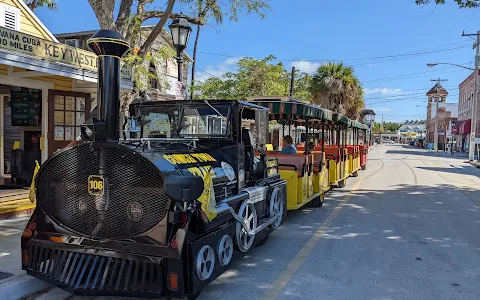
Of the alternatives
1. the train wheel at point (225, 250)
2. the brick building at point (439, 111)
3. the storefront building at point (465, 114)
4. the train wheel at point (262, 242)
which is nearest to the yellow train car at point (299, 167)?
the train wheel at point (262, 242)

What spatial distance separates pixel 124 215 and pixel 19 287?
5.15 feet

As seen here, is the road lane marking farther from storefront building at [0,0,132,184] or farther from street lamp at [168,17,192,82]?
storefront building at [0,0,132,184]

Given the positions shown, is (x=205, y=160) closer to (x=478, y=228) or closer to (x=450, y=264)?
(x=450, y=264)

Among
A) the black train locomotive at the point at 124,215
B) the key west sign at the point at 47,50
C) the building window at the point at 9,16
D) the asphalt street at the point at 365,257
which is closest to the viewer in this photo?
the black train locomotive at the point at 124,215

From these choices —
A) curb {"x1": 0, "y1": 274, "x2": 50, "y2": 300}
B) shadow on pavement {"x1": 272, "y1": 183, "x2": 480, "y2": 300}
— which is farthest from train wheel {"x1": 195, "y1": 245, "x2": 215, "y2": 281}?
curb {"x1": 0, "y1": 274, "x2": 50, "y2": 300}

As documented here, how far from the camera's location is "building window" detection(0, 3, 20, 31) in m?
11.2

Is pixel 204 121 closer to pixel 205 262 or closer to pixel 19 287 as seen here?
pixel 205 262

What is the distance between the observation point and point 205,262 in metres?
3.78

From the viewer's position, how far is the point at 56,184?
153 inches

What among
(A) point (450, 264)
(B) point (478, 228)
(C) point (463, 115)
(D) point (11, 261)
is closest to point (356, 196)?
(B) point (478, 228)

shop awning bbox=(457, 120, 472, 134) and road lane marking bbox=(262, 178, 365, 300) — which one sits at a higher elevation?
shop awning bbox=(457, 120, 472, 134)

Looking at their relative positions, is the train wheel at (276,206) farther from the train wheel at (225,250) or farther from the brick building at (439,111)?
the brick building at (439,111)

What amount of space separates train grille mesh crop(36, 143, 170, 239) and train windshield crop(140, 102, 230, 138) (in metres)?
1.67

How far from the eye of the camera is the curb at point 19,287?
400cm
